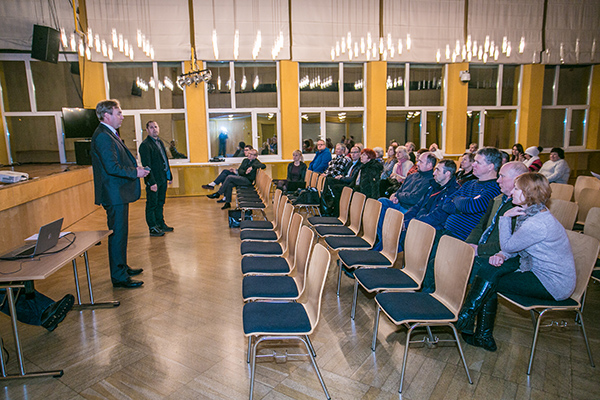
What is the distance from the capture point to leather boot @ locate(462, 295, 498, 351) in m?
Answer: 2.64

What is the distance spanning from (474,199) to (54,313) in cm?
339

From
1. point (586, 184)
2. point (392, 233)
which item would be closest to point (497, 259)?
point (392, 233)

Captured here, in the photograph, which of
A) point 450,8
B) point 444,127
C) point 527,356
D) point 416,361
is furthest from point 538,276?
point 450,8

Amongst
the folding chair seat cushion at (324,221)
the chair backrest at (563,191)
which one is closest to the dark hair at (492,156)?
the folding chair seat cushion at (324,221)

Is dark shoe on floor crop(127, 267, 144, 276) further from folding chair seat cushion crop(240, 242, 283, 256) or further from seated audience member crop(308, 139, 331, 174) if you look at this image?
seated audience member crop(308, 139, 331, 174)

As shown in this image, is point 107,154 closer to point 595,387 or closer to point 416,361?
point 416,361

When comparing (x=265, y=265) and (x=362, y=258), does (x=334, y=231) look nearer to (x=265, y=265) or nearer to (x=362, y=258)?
(x=362, y=258)

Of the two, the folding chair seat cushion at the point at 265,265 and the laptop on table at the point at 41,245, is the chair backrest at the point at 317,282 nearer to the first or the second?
the folding chair seat cushion at the point at 265,265

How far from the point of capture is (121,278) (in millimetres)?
3842

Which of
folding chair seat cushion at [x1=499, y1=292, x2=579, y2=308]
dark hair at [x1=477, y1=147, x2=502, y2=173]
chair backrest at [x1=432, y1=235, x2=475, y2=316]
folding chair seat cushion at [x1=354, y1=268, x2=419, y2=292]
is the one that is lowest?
folding chair seat cushion at [x1=499, y1=292, x2=579, y2=308]

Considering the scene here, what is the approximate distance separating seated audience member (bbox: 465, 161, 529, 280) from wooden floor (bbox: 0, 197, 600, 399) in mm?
685

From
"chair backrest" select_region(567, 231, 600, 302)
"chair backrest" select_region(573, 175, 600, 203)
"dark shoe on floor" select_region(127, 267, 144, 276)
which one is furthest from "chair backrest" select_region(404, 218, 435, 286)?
"chair backrest" select_region(573, 175, 600, 203)

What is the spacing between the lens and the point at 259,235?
4012 millimetres

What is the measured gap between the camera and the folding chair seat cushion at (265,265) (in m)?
2.96
